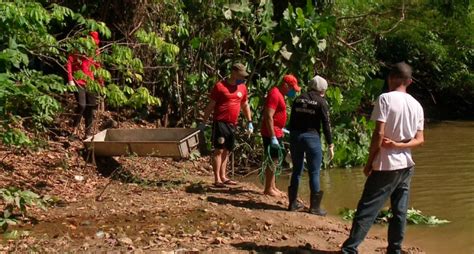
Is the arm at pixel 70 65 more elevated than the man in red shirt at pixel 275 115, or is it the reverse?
the arm at pixel 70 65

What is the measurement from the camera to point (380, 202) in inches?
228

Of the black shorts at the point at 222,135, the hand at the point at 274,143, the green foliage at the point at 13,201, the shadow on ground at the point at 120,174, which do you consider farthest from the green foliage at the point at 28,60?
the hand at the point at 274,143

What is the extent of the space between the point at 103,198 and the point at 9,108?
1605 mm

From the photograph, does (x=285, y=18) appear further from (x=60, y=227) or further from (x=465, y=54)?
(x=465, y=54)

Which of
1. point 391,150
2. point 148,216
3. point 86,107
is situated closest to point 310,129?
point 391,150

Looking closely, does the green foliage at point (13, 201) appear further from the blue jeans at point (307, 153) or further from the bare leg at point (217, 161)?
the blue jeans at point (307, 153)

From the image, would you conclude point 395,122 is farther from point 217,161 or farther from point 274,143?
point 217,161

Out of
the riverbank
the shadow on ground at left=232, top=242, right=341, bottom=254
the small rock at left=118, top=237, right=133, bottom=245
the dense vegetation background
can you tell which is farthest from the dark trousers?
the shadow on ground at left=232, top=242, right=341, bottom=254

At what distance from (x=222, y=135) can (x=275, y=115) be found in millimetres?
857

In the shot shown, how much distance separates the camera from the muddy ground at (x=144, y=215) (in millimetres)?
6391

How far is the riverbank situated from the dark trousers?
2.64 feet

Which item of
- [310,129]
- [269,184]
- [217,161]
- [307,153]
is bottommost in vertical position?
[269,184]

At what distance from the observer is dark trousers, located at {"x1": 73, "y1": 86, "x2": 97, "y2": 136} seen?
10.4 m

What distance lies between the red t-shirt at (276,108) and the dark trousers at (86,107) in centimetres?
346
